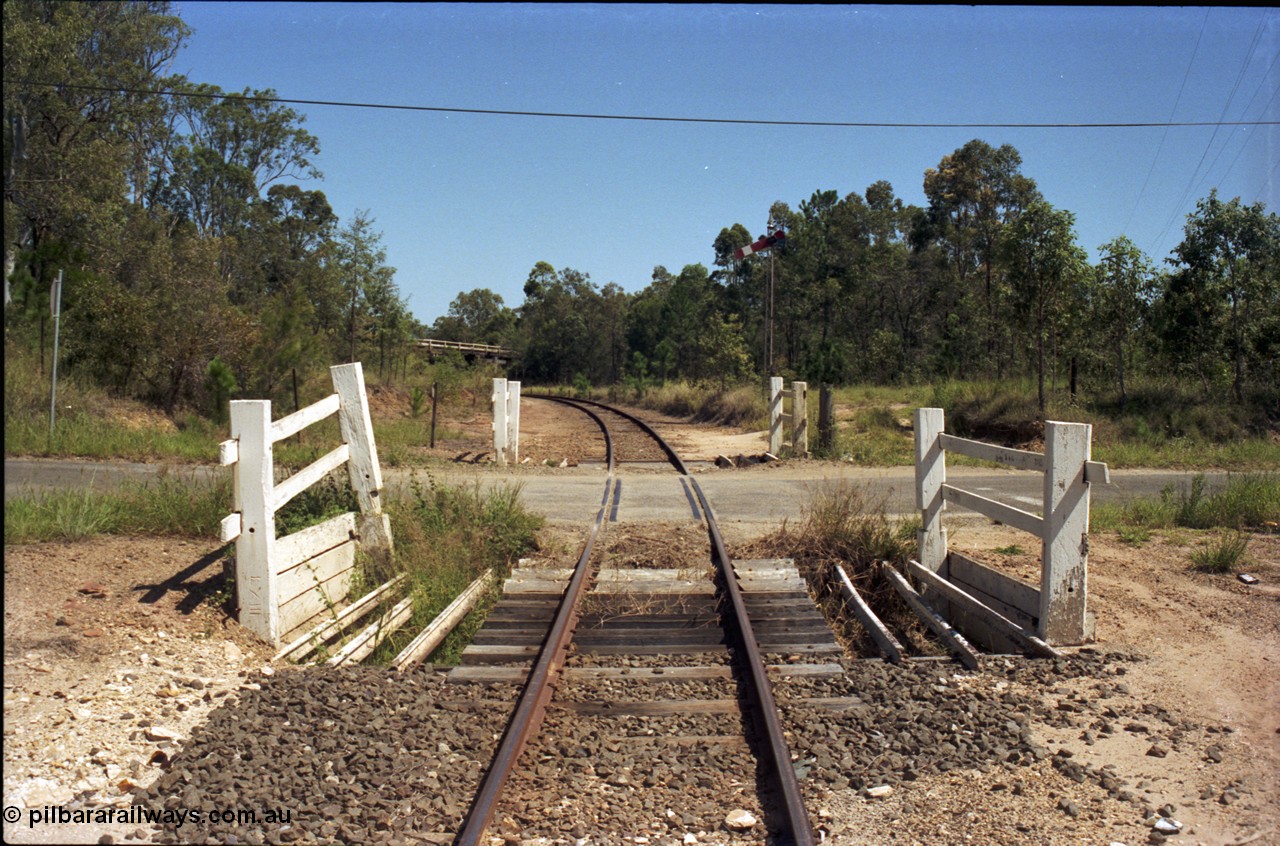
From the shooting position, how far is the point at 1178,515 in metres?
10.0

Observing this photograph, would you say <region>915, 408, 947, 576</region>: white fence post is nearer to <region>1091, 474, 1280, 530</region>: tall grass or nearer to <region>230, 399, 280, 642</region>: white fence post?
<region>1091, 474, 1280, 530</region>: tall grass

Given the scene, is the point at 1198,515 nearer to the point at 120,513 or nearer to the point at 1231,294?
the point at 120,513

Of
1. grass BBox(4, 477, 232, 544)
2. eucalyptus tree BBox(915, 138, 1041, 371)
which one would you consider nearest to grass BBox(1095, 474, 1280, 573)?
grass BBox(4, 477, 232, 544)

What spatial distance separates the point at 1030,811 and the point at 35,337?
2110 centimetres

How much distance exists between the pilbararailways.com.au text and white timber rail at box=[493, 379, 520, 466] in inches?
479

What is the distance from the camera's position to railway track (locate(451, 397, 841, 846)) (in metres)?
4.08

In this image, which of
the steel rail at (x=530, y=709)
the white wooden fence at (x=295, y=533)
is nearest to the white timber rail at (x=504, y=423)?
the white wooden fence at (x=295, y=533)

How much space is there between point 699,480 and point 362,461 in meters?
7.29

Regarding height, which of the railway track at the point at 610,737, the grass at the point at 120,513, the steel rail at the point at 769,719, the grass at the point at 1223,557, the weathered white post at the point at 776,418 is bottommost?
the railway track at the point at 610,737

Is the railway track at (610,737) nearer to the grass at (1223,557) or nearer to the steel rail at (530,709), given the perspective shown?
the steel rail at (530,709)

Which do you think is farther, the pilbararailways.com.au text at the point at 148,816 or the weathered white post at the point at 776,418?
the weathered white post at the point at 776,418

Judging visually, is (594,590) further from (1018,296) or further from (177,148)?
(177,148)

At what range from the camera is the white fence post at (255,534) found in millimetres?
5926

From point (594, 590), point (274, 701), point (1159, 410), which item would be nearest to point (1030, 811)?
point (274, 701)
